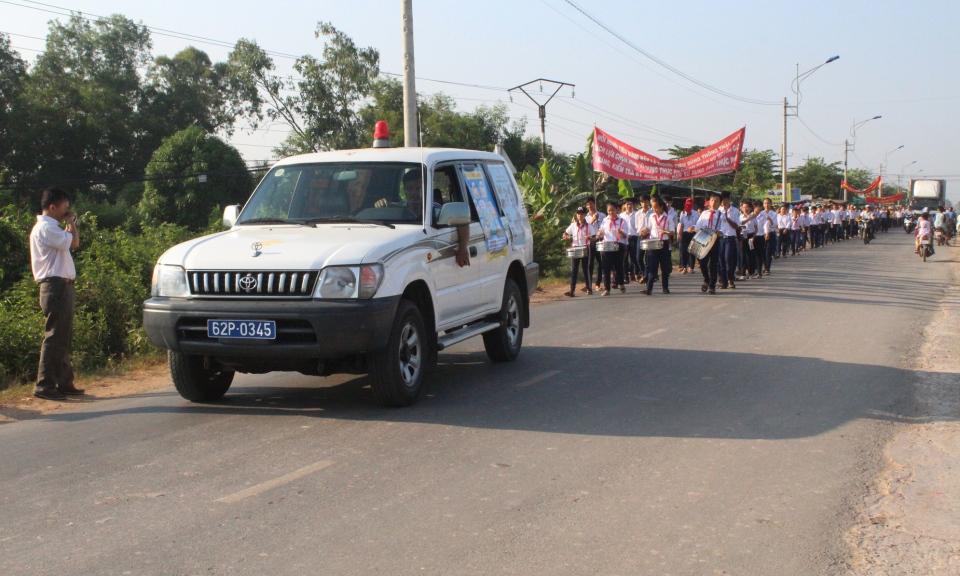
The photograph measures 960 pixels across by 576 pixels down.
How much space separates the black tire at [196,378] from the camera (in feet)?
22.4

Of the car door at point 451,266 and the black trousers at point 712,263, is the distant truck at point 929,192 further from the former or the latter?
the car door at point 451,266

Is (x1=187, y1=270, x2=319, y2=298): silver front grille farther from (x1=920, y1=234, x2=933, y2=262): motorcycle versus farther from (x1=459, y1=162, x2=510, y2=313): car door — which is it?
(x1=920, y1=234, x2=933, y2=262): motorcycle

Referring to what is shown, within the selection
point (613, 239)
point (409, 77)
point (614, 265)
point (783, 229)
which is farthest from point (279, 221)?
point (783, 229)

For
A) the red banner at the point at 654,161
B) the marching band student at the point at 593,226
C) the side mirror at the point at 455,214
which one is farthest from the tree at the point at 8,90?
the side mirror at the point at 455,214

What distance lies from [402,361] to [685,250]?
48.0 feet

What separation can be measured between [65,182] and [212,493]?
154 ft

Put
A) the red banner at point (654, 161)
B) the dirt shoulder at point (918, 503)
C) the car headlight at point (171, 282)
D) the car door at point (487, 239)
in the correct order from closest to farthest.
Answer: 1. the dirt shoulder at point (918, 503)
2. the car headlight at point (171, 282)
3. the car door at point (487, 239)
4. the red banner at point (654, 161)

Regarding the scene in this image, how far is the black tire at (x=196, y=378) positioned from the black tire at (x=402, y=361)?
143 cm

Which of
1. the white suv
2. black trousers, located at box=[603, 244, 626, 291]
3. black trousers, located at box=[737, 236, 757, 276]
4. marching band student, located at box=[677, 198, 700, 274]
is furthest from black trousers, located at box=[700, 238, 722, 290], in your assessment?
the white suv

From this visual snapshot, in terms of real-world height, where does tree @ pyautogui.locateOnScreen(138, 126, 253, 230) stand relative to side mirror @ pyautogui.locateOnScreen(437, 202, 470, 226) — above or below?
above

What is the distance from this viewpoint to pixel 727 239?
17031 mm

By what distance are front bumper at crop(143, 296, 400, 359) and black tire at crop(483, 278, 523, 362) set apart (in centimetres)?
255

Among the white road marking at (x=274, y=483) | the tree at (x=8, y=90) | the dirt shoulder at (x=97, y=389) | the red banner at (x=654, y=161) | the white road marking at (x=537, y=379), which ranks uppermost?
the tree at (x=8, y=90)

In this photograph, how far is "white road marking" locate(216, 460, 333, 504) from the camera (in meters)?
4.71
